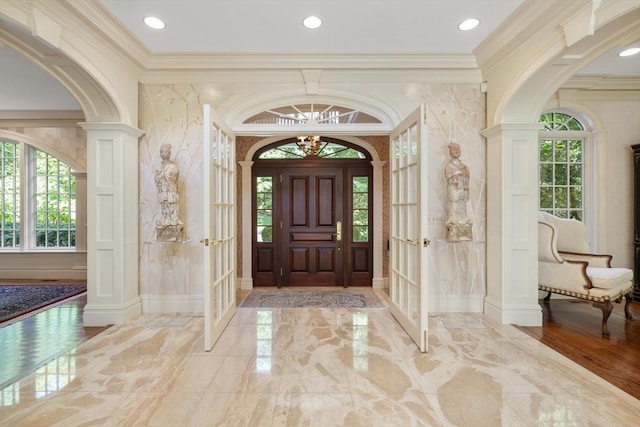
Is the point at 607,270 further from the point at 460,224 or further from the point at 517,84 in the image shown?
the point at 517,84

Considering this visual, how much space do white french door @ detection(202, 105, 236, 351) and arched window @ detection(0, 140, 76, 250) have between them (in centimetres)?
451

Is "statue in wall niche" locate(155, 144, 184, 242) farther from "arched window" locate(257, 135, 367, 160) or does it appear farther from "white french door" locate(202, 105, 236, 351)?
"arched window" locate(257, 135, 367, 160)

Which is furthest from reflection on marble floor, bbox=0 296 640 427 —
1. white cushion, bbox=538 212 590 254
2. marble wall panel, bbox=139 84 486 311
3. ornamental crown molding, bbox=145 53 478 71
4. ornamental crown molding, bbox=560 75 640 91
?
ornamental crown molding, bbox=560 75 640 91

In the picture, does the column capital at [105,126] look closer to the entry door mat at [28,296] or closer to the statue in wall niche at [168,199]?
the statue in wall niche at [168,199]

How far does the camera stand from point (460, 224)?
11.6ft

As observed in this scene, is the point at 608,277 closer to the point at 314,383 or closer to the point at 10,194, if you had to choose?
the point at 314,383

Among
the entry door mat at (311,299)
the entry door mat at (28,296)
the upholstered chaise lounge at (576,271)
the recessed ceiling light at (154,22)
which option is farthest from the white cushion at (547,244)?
the entry door mat at (28,296)

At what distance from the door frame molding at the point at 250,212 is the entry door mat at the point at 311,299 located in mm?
362

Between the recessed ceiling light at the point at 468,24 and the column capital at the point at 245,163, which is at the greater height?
the recessed ceiling light at the point at 468,24

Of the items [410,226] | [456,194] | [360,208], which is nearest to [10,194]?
[360,208]

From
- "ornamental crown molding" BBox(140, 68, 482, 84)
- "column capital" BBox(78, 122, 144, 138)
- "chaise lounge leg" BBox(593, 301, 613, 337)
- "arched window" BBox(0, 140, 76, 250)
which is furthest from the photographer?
"arched window" BBox(0, 140, 76, 250)

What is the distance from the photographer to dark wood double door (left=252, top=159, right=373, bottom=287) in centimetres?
550

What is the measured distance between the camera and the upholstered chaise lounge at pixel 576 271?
3248 millimetres

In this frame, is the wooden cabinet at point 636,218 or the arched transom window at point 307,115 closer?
the arched transom window at point 307,115
